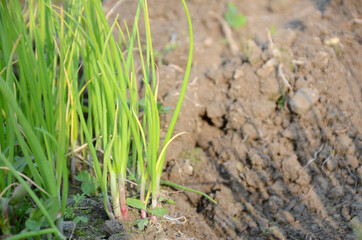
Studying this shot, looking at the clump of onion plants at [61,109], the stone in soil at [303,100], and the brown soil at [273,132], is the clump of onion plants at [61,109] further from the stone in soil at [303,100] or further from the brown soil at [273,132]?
the stone in soil at [303,100]

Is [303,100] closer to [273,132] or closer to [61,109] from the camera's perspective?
[273,132]

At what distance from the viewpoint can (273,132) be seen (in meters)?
1.97

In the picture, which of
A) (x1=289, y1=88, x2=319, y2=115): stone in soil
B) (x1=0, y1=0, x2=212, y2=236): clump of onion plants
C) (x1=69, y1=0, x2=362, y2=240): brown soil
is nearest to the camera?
(x1=0, y1=0, x2=212, y2=236): clump of onion plants

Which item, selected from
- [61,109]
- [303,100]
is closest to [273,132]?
[303,100]

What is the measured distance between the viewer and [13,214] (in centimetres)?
131

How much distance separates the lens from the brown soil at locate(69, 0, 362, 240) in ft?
5.52

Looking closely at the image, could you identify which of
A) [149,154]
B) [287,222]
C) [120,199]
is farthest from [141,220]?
[287,222]

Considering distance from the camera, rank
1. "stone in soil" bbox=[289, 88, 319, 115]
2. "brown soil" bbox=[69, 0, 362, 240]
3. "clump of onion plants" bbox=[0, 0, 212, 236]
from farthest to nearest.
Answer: "stone in soil" bbox=[289, 88, 319, 115] < "brown soil" bbox=[69, 0, 362, 240] < "clump of onion plants" bbox=[0, 0, 212, 236]

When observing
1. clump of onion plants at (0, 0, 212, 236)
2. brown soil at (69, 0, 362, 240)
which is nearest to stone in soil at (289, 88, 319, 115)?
brown soil at (69, 0, 362, 240)

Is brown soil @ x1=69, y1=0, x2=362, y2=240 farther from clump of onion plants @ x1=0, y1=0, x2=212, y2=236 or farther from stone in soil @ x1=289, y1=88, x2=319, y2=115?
clump of onion plants @ x1=0, y1=0, x2=212, y2=236

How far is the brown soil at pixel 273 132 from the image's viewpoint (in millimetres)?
1684

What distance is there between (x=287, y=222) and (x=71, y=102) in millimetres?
1008

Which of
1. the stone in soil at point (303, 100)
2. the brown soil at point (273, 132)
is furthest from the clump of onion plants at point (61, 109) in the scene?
the stone in soil at point (303, 100)

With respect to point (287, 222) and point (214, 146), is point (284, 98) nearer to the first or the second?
point (214, 146)
